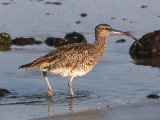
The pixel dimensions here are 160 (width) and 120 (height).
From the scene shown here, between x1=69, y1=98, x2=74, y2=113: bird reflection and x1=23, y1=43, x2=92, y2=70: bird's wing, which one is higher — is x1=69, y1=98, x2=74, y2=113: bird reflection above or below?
below

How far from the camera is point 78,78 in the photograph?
16.8 m

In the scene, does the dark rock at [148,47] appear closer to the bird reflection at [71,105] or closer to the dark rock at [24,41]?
the dark rock at [24,41]

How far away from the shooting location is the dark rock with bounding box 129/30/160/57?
1986 centimetres

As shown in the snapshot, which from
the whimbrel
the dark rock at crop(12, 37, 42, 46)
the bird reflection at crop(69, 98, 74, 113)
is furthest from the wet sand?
the dark rock at crop(12, 37, 42, 46)

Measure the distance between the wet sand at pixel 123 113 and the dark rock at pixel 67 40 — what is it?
7.69m

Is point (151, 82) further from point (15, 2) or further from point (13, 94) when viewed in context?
point (15, 2)

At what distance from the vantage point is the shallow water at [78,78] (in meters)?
14.3

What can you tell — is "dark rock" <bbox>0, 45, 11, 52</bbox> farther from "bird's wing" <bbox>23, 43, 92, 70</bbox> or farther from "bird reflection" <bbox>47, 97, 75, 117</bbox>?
"bird reflection" <bbox>47, 97, 75, 117</bbox>

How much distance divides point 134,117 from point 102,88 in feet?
10.2

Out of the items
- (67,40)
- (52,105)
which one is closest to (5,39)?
(67,40)

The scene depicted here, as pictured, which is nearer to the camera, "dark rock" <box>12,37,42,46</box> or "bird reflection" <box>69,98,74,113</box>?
"bird reflection" <box>69,98,74,113</box>

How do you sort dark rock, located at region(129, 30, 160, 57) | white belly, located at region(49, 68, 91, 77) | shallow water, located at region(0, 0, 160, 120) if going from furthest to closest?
dark rock, located at region(129, 30, 160, 57) < white belly, located at region(49, 68, 91, 77) < shallow water, located at region(0, 0, 160, 120)

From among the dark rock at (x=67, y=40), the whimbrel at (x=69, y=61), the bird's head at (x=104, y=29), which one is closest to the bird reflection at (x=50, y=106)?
the whimbrel at (x=69, y=61)

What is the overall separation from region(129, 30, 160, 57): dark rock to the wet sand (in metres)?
6.25
